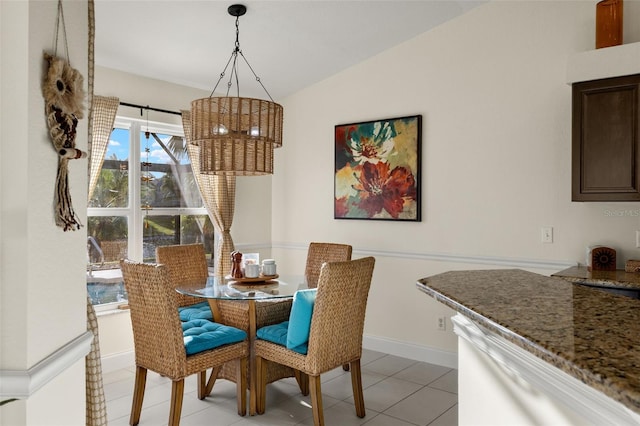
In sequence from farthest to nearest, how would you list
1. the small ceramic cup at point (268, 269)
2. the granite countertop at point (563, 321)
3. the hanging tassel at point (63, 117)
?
the small ceramic cup at point (268, 269)
the hanging tassel at point (63, 117)
the granite countertop at point (563, 321)

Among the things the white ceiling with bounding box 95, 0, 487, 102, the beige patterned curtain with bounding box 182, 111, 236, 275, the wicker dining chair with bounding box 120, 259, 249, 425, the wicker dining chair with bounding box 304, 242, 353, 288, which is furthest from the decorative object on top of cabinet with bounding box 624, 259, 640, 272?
the beige patterned curtain with bounding box 182, 111, 236, 275

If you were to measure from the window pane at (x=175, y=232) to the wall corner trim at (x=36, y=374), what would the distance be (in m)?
2.94

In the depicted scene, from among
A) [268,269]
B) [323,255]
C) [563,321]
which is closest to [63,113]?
[563,321]

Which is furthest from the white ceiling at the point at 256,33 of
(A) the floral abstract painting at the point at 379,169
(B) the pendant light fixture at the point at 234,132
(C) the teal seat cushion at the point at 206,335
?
(C) the teal seat cushion at the point at 206,335

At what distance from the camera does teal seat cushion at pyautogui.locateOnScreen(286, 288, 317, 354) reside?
2.69m

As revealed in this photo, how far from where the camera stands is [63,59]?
135cm

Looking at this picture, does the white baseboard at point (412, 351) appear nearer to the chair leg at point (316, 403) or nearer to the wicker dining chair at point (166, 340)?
the chair leg at point (316, 403)

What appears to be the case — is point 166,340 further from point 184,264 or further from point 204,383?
point 184,264

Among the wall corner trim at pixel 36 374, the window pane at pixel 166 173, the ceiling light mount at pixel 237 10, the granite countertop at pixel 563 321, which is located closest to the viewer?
the granite countertop at pixel 563 321

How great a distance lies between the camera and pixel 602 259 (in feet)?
9.93

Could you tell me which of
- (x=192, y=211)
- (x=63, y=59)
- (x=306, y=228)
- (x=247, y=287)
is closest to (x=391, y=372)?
(x=247, y=287)

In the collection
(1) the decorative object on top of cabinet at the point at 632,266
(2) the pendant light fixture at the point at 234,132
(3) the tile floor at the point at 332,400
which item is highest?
(2) the pendant light fixture at the point at 234,132

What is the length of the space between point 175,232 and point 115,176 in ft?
2.53

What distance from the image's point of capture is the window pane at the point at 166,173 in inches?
165
